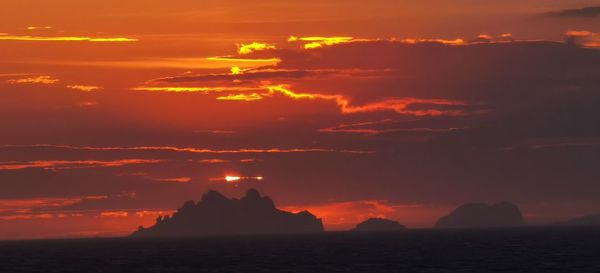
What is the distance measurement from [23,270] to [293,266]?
45.3m

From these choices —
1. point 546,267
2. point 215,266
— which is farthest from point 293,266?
point 546,267

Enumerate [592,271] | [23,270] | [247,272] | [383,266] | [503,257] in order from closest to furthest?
[592,271] → [247,272] → [383,266] → [23,270] → [503,257]

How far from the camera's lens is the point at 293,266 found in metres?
160

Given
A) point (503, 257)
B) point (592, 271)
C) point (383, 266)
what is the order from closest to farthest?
point (592, 271) < point (383, 266) < point (503, 257)

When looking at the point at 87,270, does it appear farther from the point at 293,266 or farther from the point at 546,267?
the point at 546,267

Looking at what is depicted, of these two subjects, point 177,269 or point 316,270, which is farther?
point 177,269

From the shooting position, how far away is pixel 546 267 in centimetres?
14312

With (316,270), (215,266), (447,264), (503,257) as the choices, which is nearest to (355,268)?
(316,270)

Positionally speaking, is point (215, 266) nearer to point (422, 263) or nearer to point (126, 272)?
point (126, 272)

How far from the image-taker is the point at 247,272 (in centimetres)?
14275

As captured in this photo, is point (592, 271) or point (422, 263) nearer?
point (592, 271)

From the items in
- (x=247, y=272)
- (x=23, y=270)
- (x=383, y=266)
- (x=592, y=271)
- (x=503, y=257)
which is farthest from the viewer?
(x=503, y=257)

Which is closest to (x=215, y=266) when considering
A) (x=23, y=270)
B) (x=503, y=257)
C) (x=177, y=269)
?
(x=177, y=269)

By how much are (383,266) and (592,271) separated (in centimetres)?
3519
